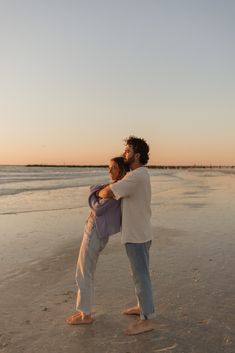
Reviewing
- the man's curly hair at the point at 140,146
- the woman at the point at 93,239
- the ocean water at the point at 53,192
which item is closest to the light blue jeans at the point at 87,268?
the woman at the point at 93,239

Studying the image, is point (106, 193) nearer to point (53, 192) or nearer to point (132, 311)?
point (132, 311)

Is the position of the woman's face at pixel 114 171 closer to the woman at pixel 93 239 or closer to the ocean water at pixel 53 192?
the woman at pixel 93 239

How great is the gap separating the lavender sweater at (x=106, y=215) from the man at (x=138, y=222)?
18 centimetres

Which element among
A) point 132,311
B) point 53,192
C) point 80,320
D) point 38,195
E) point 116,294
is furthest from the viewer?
point 53,192

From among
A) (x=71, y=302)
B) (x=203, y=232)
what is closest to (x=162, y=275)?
(x=71, y=302)

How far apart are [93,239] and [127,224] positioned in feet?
1.63

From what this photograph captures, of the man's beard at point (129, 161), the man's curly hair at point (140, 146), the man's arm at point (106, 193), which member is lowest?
the man's arm at point (106, 193)

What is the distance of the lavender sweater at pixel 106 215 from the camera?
5.00 meters

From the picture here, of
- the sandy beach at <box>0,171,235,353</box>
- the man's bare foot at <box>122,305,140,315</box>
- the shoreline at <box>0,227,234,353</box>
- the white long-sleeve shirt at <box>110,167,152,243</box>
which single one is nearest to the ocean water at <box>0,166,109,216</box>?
the sandy beach at <box>0,171,235,353</box>

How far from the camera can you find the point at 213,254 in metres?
8.41

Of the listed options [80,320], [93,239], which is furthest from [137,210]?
[80,320]

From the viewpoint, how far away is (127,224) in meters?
4.81

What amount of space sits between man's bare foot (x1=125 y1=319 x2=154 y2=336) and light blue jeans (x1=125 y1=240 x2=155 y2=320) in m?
0.06

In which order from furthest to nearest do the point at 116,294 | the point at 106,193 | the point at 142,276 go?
the point at 116,294 → the point at 142,276 → the point at 106,193
